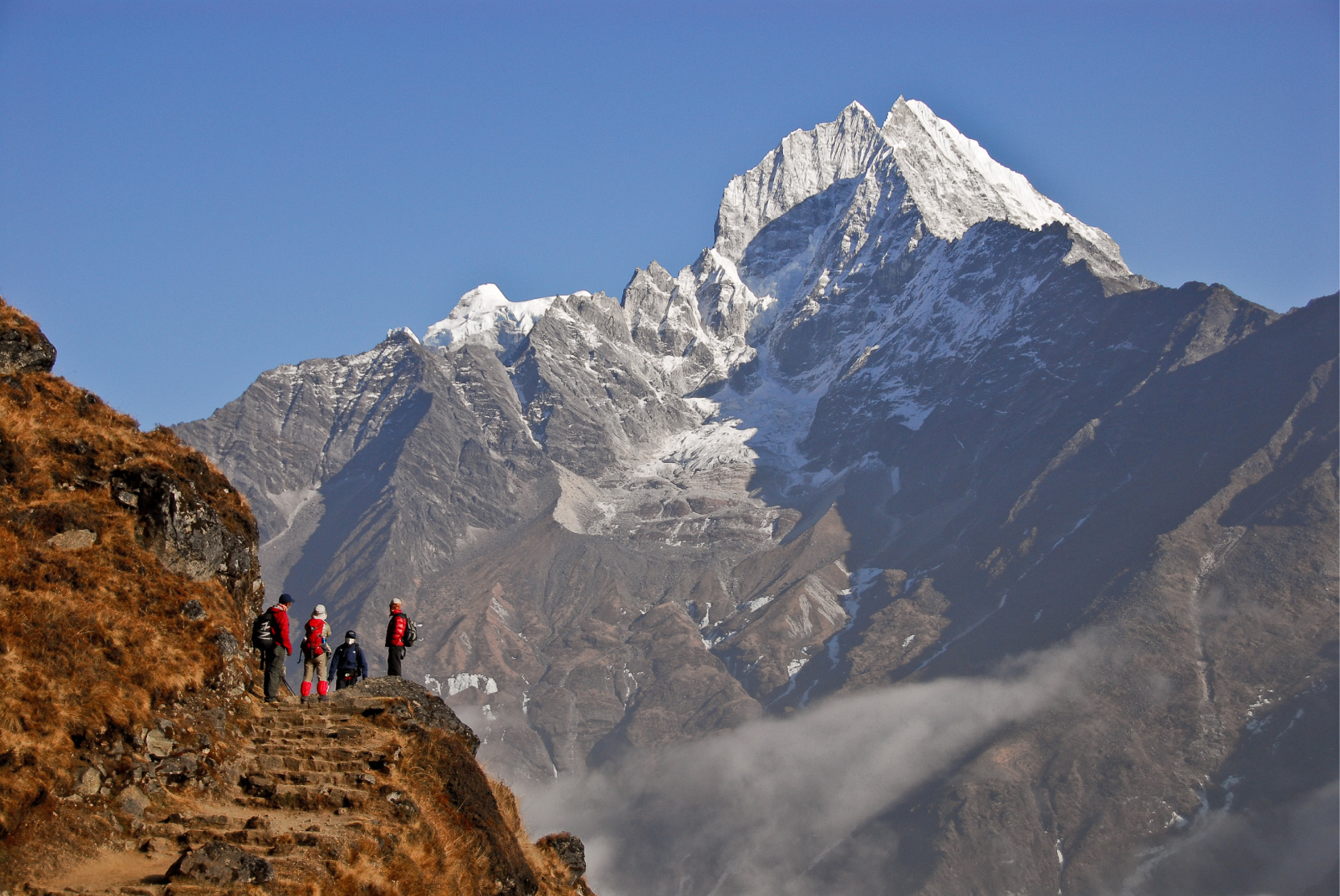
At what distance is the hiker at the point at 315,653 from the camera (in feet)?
108

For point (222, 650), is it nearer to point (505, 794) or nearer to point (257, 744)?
point (257, 744)

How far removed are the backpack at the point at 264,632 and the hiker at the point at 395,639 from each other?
4.88 metres

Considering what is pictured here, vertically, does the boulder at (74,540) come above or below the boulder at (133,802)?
above

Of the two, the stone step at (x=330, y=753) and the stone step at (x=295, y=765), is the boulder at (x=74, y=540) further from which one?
the stone step at (x=295, y=765)

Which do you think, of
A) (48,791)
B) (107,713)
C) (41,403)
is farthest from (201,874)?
(41,403)

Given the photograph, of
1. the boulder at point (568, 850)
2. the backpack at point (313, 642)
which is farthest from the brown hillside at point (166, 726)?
the backpack at point (313, 642)

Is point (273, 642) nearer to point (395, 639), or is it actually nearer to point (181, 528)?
point (181, 528)

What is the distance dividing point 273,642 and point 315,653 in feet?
5.79

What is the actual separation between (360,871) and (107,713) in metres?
7.12

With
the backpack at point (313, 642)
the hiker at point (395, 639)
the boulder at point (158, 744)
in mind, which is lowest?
the boulder at point (158, 744)

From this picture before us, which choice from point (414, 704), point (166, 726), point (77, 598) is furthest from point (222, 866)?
point (414, 704)

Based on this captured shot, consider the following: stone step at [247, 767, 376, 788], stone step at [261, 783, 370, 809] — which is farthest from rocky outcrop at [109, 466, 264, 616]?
stone step at [261, 783, 370, 809]

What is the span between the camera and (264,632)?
104 feet

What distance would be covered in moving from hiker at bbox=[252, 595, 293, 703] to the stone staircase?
2.32 feet
